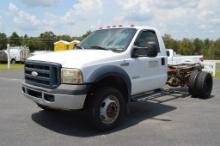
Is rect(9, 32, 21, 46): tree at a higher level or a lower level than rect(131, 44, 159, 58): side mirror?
higher

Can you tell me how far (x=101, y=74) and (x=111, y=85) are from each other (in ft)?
1.93

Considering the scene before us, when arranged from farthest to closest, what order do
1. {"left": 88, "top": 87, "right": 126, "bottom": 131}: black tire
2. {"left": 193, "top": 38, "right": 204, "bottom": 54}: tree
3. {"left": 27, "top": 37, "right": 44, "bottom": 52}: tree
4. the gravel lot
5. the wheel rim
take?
1. {"left": 27, "top": 37, "right": 44, "bottom": 52}: tree
2. {"left": 193, "top": 38, "right": 204, "bottom": 54}: tree
3. the wheel rim
4. {"left": 88, "top": 87, "right": 126, "bottom": 131}: black tire
5. the gravel lot

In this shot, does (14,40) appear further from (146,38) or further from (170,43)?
(146,38)

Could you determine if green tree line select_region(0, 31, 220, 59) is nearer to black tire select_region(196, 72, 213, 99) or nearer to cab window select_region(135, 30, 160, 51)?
black tire select_region(196, 72, 213, 99)

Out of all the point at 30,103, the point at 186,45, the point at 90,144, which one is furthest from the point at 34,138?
the point at 186,45

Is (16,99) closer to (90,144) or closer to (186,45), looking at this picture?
(90,144)

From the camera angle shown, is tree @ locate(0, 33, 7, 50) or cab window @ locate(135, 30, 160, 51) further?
tree @ locate(0, 33, 7, 50)

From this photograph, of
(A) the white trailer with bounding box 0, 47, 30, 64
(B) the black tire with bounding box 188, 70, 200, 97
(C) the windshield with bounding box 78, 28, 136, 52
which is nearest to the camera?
(C) the windshield with bounding box 78, 28, 136, 52

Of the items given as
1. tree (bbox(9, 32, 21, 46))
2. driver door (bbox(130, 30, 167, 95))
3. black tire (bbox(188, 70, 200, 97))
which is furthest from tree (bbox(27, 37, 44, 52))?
driver door (bbox(130, 30, 167, 95))

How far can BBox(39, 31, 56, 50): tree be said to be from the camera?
77.7 m

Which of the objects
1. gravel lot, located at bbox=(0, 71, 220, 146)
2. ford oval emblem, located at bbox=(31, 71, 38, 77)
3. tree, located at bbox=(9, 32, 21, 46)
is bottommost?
gravel lot, located at bbox=(0, 71, 220, 146)

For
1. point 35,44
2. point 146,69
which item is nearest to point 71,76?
point 146,69

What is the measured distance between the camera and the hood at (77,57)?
6355 millimetres

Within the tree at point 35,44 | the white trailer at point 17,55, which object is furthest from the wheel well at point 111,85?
the tree at point 35,44
